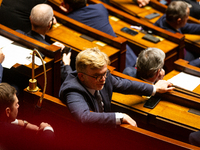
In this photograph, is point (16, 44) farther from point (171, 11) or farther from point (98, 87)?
point (171, 11)

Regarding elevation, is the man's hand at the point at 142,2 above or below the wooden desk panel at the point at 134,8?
above

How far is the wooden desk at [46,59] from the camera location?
2.41 m

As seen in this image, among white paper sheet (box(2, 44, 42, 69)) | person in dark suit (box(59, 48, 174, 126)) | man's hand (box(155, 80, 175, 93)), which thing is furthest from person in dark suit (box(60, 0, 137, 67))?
person in dark suit (box(59, 48, 174, 126))

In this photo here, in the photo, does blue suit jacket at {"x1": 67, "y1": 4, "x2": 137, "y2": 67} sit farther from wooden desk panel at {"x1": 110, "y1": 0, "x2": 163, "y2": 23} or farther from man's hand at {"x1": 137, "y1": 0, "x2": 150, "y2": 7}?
man's hand at {"x1": 137, "y1": 0, "x2": 150, "y2": 7}

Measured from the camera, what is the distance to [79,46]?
9.64ft

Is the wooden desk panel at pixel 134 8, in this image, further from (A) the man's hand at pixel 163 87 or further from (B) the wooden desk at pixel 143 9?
(A) the man's hand at pixel 163 87

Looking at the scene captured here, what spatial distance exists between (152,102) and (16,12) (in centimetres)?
158

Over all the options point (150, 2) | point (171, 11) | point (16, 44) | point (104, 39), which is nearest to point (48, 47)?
point (16, 44)

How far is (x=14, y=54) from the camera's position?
253 cm

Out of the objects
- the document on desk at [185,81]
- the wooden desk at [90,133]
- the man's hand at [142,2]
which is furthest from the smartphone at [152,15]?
the wooden desk at [90,133]

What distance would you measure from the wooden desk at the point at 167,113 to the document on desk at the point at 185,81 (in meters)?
0.22

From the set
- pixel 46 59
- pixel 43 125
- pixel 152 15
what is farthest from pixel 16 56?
pixel 152 15

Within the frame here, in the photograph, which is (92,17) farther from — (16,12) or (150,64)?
(150,64)

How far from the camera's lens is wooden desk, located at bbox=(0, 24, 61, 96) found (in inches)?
94.8
